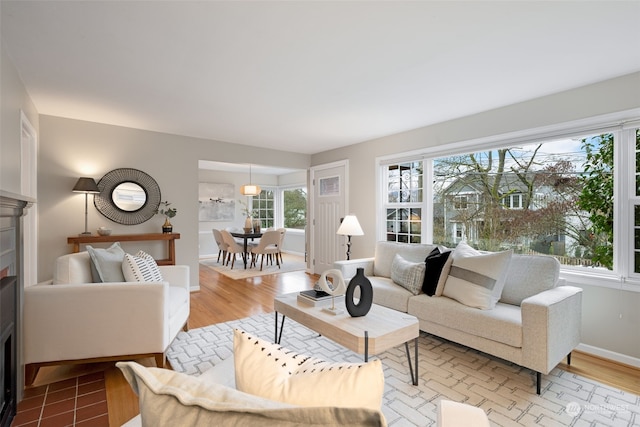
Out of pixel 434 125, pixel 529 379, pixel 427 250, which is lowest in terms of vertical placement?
pixel 529 379

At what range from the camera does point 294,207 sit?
909 centimetres

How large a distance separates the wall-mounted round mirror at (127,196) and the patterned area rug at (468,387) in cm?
206

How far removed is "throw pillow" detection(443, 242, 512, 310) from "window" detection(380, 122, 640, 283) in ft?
3.01

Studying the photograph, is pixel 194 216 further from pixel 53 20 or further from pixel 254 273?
pixel 53 20

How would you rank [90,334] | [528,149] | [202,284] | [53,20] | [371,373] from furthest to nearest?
[202,284] < [528,149] < [90,334] < [53,20] < [371,373]

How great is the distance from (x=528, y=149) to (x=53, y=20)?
4068 mm

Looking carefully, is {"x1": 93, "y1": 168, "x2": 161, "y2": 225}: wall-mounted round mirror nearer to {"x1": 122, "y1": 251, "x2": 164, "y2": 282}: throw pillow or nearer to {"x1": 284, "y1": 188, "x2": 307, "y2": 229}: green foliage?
{"x1": 122, "y1": 251, "x2": 164, "y2": 282}: throw pillow

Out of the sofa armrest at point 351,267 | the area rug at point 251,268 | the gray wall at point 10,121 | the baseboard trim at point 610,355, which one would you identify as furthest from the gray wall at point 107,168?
the baseboard trim at point 610,355

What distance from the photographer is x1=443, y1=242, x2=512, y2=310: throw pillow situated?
2.50 m

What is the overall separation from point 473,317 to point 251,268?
4831 mm

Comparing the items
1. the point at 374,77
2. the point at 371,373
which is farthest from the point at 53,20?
the point at 371,373

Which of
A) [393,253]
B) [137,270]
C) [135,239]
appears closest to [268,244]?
[135,239]

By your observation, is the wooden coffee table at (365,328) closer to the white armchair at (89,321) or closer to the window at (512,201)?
the white armchair at (89,321)

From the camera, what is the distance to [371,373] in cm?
67
